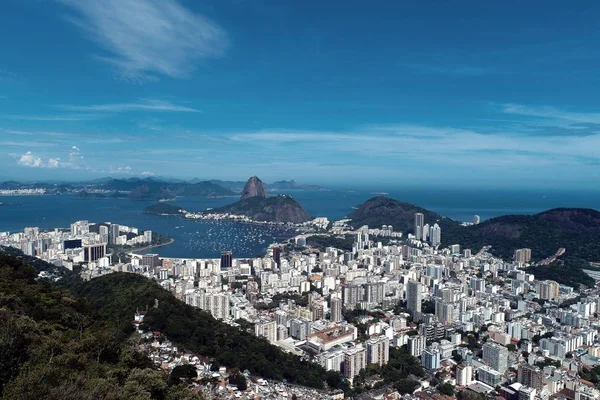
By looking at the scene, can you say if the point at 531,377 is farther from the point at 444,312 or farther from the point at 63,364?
the point at 63,364

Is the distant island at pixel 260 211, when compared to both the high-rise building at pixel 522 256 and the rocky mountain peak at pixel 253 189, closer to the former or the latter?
the rocky mountain peak at pixel 253 189

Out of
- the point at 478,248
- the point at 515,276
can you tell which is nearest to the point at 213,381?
the point at 515,276

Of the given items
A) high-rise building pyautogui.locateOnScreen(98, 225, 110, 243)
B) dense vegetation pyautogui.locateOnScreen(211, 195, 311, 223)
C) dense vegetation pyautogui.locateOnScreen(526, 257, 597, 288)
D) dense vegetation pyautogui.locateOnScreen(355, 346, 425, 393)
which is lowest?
dense vegetation pyautogui.locateOnScreen(355, 346, 425, 393)

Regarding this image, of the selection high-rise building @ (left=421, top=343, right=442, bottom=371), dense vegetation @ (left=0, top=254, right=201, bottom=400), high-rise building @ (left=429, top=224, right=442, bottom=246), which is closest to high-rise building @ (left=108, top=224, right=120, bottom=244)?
high-rise building @ (left=429, top=224, right=442, bottom=246)

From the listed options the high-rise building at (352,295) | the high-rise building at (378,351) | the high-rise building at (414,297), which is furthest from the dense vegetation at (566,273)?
the high-rise building at (378,351)

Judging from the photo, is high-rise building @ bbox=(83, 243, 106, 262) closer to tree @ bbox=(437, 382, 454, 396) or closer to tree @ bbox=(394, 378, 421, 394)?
tree @ bbox=(394, 378, 421, 394)

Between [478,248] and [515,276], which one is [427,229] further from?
[515,276]
